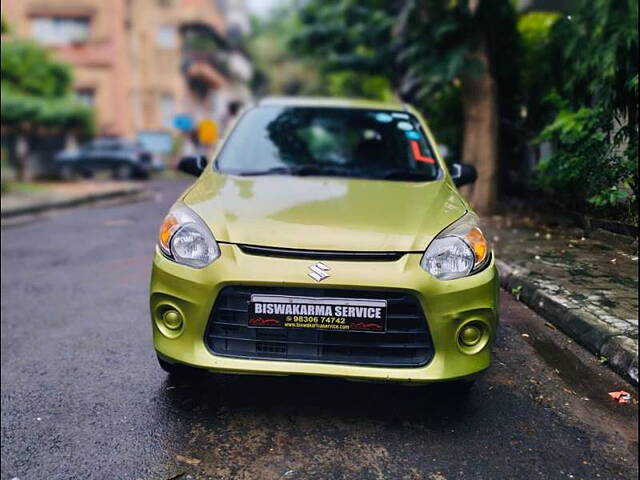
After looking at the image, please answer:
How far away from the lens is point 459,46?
823 cm

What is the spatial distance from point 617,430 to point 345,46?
18.0 meters

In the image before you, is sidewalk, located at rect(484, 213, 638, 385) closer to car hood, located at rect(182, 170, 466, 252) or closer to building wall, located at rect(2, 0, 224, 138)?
car hood, located at rect(182, 170, 466, 252)

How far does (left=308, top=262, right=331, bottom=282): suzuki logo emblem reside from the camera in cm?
271

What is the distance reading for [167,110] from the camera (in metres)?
35.1

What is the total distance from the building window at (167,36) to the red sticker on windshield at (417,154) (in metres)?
33.2

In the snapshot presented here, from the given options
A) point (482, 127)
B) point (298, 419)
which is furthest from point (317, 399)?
point (482, 127)

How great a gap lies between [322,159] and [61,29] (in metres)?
30.1

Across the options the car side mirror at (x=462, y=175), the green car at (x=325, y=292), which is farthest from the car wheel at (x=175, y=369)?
the car side mirror at (x=462, y=175)

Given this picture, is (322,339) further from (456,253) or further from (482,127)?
(482,127)

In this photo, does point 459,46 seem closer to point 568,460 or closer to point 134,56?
point 568,460

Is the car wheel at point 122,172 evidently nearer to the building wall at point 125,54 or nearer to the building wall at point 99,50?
the building wall at point 125,54

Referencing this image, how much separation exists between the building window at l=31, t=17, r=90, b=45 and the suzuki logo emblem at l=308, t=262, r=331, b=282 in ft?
103

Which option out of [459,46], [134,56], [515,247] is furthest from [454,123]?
[134,56]

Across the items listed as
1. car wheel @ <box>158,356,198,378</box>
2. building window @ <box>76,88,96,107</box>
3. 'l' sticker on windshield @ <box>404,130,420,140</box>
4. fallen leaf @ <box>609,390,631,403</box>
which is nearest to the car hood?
car wheel @ <box>158,356,198,378</box>
